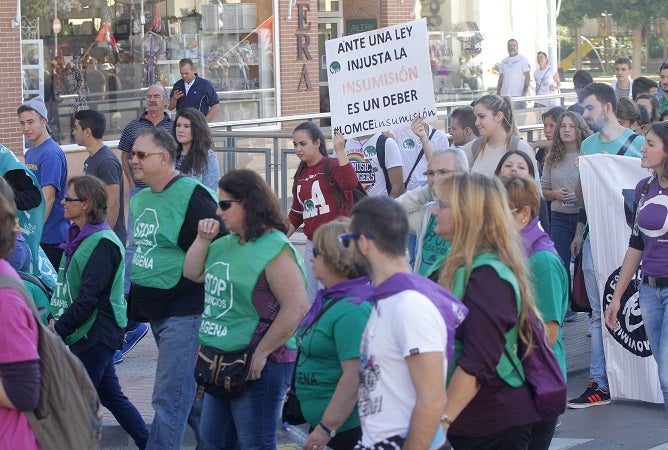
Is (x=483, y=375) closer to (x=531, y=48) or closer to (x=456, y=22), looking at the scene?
(x=456, y=22)

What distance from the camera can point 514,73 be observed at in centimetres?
2259

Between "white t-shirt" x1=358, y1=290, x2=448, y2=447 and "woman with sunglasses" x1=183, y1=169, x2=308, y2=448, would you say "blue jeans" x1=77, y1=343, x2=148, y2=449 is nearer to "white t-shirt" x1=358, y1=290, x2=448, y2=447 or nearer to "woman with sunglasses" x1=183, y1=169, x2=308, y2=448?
"woman with sunglasses" x1=183, y1=169, x2=308, y2=448

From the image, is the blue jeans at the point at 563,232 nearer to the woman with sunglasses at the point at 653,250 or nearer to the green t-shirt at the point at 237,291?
the woman with sunglasses at the point at 653,250

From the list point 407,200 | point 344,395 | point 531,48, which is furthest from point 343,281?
point 531,48

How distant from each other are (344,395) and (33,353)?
1179 mm

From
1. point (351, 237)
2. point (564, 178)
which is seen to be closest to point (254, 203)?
point (351, 237)

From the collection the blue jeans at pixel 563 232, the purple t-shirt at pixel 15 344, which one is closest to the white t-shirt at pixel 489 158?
the blue jeans at pixel 563 232

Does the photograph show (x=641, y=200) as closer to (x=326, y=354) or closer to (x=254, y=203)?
(x=254, y=203)

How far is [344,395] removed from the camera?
162 inches

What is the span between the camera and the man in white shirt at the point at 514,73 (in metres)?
22.6

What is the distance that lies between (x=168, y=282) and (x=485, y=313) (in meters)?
2.30

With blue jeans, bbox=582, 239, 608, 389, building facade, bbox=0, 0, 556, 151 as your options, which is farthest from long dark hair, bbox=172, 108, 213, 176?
building facade, bbox=0, 0, 556, 151

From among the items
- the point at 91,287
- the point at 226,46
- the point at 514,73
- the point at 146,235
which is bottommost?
the point at 91,287

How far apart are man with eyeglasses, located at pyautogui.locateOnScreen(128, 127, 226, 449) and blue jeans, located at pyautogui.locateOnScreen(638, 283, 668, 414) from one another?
2.62 metres
